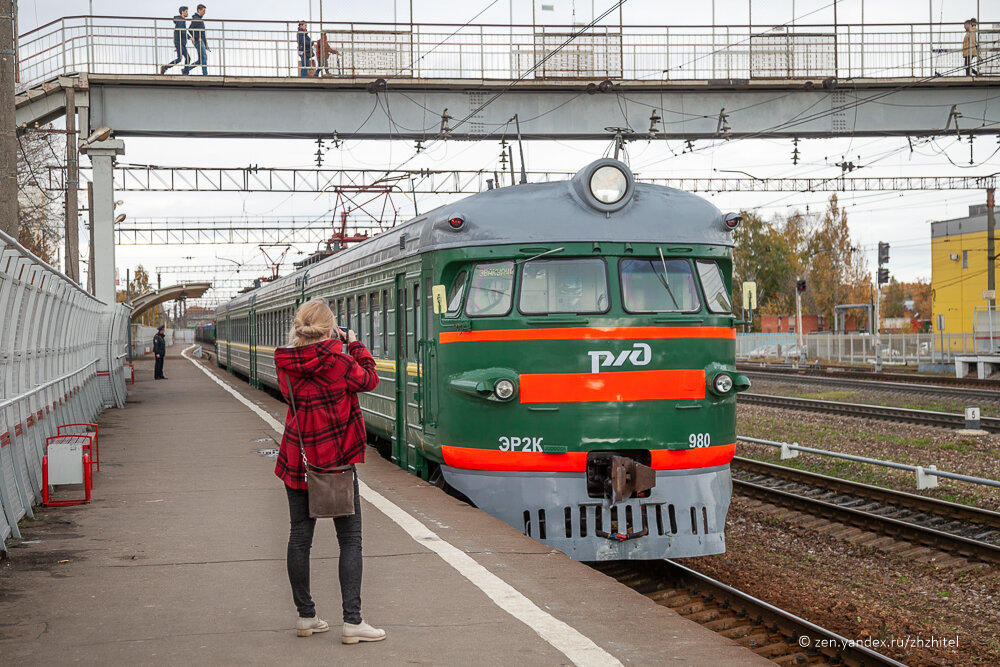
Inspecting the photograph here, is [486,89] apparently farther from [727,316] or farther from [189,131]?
[727,316]

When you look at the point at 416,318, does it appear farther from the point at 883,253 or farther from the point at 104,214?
the point at 883,253

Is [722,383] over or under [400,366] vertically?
under

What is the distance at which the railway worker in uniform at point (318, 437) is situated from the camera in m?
5.53

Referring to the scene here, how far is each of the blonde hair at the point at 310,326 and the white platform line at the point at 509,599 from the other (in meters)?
1.87

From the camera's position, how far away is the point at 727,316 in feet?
31.4

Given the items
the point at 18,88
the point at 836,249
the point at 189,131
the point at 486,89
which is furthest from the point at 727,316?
the point at 836,249

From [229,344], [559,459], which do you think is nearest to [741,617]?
[559,459]

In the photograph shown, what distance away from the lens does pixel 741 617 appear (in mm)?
7836

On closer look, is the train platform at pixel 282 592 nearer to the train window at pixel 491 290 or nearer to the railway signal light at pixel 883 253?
the train window at pixel 491 290

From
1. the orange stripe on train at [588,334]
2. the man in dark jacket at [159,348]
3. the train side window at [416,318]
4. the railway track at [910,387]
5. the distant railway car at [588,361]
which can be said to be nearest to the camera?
the distant railway car at [588,361]

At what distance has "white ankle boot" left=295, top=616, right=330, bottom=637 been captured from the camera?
5.64 metres

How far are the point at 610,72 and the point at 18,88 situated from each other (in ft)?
38.8

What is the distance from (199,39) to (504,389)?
15236mm

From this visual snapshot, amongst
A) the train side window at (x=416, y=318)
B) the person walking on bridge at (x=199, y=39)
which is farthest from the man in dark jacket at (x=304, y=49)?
the train side window at (x=416, y=318)
